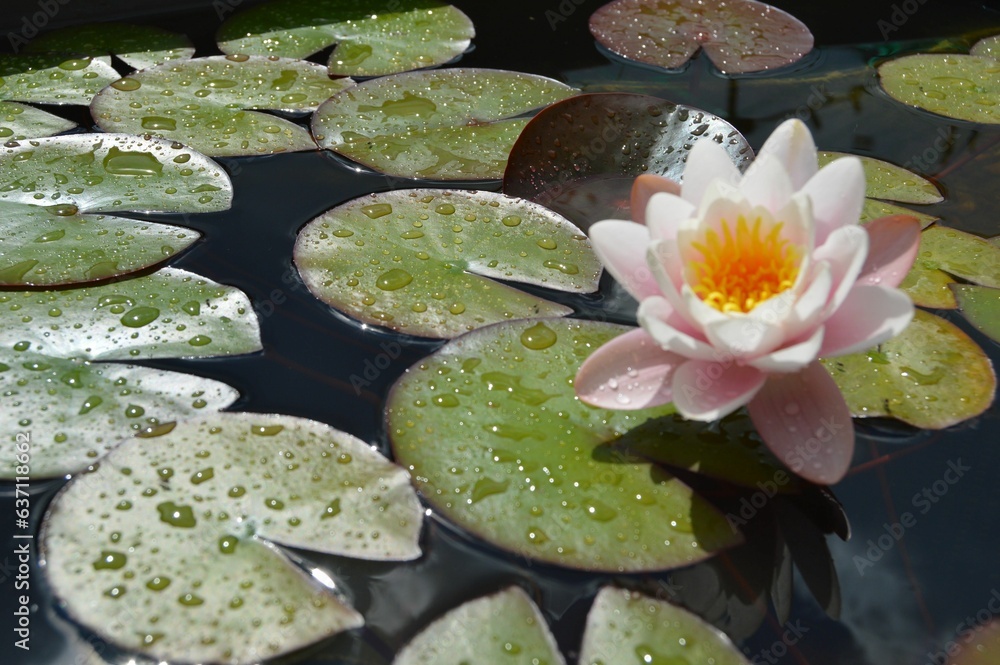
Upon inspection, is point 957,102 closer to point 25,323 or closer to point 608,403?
point 608,403

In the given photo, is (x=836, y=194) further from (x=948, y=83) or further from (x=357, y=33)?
(x=357, y=33)

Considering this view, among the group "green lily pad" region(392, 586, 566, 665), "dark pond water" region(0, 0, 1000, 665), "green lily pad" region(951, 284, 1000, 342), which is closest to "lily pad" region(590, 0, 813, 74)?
"dark pond water" region(0, 0, 1000, 665)

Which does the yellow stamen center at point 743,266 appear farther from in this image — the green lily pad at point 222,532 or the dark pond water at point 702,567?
the green lily pad at point 222,532

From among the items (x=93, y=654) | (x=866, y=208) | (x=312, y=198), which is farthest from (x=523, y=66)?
(x=93, y=654)

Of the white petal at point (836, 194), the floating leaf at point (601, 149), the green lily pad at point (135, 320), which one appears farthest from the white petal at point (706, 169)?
the green lily pad at point (135, 320)

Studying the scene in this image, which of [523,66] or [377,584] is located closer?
[377,584]

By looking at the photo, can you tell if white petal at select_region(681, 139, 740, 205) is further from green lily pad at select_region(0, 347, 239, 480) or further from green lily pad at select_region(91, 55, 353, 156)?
green lily pad at select_region(91, 55, 353, 156)
